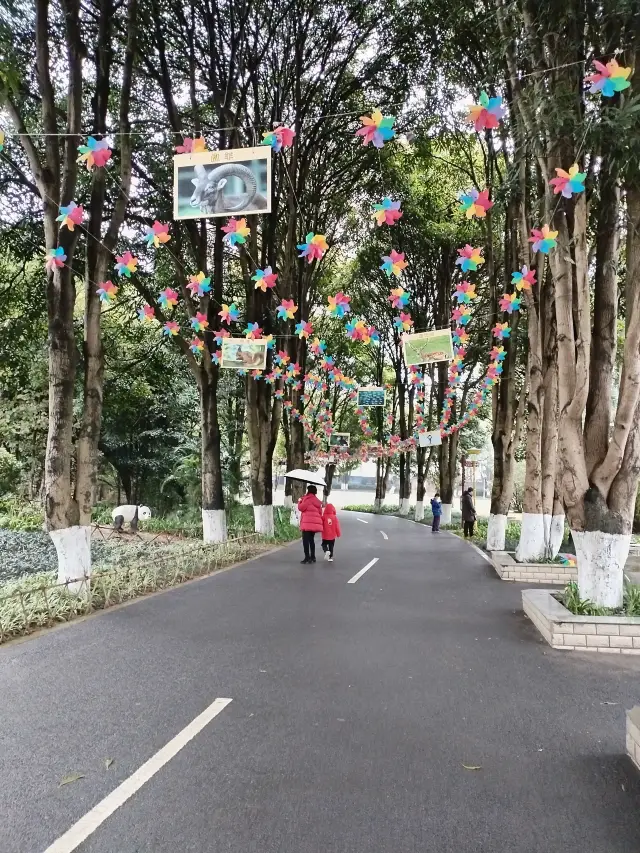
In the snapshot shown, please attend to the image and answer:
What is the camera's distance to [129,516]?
17.9 meters

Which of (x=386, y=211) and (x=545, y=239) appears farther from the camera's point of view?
(x=386, y=211)

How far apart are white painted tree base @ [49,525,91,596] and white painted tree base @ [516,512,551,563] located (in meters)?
7.64

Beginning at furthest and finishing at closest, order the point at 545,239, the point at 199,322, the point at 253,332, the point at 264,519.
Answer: the point at 264,519 → the point at 253,332 → the point at 199,322 → the point at 545,239

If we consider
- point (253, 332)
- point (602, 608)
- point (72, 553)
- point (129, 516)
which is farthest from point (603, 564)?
point (129, 516)

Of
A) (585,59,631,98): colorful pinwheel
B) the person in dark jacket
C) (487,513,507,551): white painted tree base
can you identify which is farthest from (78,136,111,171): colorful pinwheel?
the person in dark jacket

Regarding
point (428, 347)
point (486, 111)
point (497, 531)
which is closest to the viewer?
point (486, 111)

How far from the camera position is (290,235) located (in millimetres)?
16797

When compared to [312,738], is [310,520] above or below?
above

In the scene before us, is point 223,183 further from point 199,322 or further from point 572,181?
point 199,322

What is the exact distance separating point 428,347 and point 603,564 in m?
6.48

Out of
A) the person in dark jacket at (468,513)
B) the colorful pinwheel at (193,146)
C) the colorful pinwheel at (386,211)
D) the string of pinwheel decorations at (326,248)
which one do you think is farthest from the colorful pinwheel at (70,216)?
the person in dark jacket at (468,513)

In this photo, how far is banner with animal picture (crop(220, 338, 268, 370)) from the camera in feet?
39.5

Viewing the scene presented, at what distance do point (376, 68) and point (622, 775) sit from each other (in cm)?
1388

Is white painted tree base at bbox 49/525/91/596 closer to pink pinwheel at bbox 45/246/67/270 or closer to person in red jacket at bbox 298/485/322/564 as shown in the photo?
pink pinwheel at bbox 45/246/67/270
